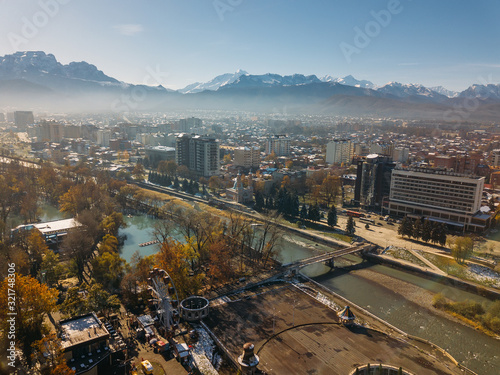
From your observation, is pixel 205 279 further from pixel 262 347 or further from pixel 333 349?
pixel 333 349

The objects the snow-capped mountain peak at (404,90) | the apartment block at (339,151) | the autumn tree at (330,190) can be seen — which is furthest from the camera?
the snow-capped mountain peak at (404,90)

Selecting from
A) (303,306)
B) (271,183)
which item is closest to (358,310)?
(303,306)

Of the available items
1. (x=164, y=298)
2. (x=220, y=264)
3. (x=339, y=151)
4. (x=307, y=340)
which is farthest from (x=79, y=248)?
(x=339, y=151)

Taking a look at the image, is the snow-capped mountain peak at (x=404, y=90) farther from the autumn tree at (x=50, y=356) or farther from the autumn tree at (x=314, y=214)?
the autumn tree at (x=50, y=356)

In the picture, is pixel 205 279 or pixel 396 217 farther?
pixel 396 217

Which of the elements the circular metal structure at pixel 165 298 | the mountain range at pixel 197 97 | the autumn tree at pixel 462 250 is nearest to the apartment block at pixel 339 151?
the autumn tree at pixel 462 250

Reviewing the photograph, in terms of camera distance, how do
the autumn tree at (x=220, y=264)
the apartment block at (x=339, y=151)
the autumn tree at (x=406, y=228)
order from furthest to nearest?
the apartment block at (x=339, y=151) < the autumn tree at (x=406, y=228) < the autumn tree at (x=220, y=264)
